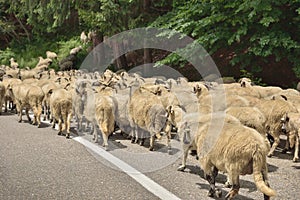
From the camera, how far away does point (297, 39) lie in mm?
14266

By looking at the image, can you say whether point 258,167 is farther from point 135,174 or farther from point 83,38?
point 83,38

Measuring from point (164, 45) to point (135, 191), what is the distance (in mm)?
13785

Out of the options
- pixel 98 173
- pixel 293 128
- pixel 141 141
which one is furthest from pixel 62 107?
pixel 293 128

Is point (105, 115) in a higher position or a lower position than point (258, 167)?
higher

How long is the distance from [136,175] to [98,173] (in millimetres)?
663

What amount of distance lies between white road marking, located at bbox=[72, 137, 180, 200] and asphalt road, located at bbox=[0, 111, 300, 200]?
3.1 inches

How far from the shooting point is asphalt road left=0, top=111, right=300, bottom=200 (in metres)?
6.20

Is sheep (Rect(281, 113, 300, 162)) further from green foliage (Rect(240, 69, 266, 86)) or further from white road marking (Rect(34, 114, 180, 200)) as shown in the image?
green foliage (Rect(240, 69, 266, 86))

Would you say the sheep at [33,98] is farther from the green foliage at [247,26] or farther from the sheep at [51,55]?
the sheep at [51,55]

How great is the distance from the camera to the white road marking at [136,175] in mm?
6070

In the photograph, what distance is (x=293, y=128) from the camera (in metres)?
7.95

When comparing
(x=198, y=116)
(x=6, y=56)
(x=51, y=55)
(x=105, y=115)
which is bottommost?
(x=105, y=115)

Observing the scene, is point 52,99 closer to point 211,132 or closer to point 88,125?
point 88,125

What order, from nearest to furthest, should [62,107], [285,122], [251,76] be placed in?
[285,122] < [62,107] < [251,76]
